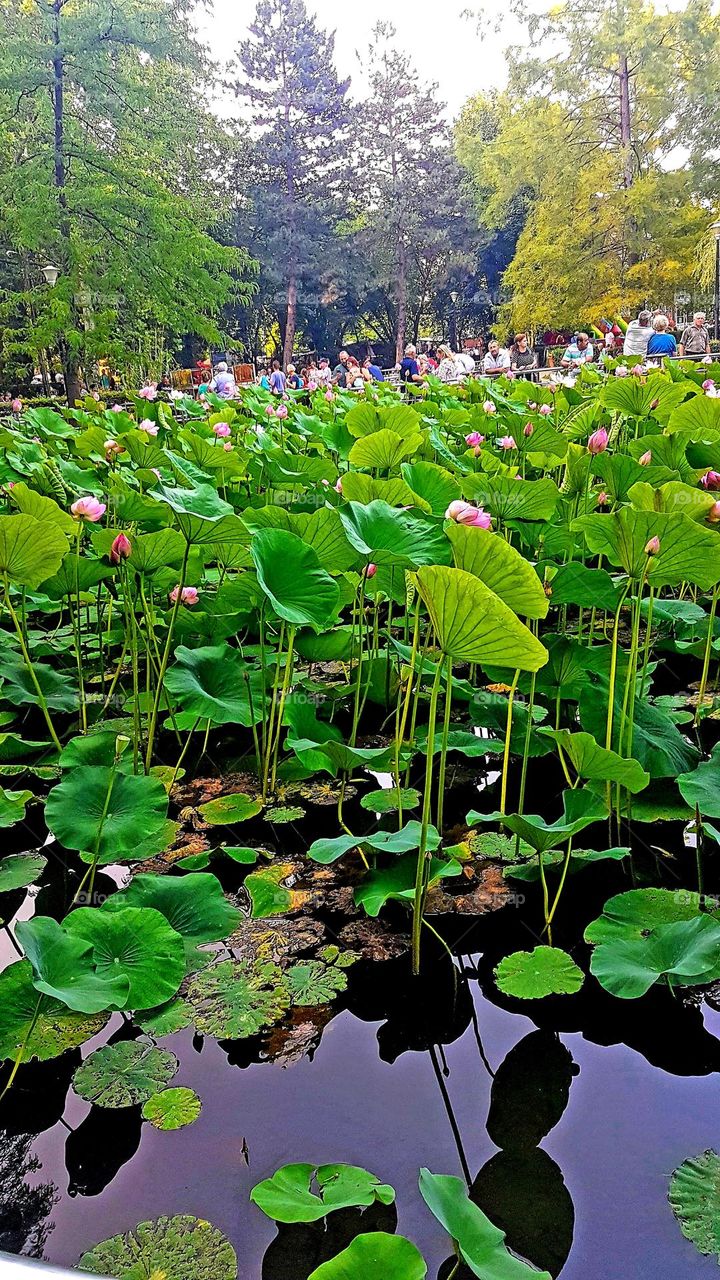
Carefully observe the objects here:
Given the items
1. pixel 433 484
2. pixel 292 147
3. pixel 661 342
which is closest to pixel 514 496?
pixel 433 484

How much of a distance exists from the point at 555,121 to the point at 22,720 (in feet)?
59.2

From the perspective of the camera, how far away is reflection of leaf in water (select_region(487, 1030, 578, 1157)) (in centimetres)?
87

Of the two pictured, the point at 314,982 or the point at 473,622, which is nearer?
the point at 473,622

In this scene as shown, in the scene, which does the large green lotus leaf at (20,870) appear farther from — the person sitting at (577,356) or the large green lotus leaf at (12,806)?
the person sitting at (577,356)

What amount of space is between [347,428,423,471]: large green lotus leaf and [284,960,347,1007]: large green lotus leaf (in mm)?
1183

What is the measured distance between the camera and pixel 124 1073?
96 cm

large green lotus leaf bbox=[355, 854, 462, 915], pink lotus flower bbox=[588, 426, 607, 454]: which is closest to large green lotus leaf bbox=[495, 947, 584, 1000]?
large green lotus leaf bbox=[355, 854, 462, 915]

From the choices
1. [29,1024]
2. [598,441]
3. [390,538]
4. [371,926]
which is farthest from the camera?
[598,441]

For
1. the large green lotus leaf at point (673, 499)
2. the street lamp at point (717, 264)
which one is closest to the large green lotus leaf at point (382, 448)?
the large green lotus leaf at point (673, 499)

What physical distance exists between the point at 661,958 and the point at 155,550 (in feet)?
3.42

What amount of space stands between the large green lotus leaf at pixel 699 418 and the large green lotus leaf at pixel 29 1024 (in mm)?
1704

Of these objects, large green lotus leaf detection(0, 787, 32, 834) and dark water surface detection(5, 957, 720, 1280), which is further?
large green lotus leaf detection(0, 787, 32, 834)

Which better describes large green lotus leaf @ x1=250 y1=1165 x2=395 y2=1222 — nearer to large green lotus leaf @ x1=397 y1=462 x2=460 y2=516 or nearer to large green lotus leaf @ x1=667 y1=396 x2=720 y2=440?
large green lotus leaf @ x1=397 y1=462 x2=460 y2=516

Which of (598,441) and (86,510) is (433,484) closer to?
(598,441)
